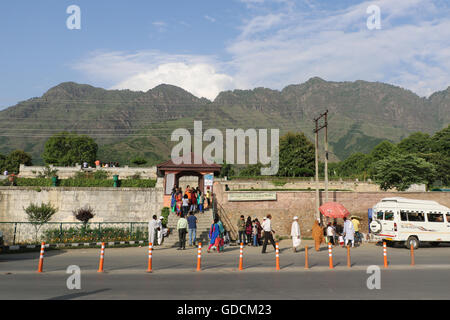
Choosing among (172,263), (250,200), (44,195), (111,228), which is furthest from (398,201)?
(44,195)

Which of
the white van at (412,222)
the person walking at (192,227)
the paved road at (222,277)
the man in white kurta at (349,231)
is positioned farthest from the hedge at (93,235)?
the white van at (412,222)

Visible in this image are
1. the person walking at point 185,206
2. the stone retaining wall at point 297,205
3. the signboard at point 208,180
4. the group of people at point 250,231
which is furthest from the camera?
the signboard at point 208,180

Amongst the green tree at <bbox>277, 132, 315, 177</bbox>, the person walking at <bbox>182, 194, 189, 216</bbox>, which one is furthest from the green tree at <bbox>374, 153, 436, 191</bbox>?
the person walking at <bbox>182, 194, 189, 216</bbox>

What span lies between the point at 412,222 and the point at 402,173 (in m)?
29.0

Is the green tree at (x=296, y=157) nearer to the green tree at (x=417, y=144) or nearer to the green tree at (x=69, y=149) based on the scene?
the green tree at (x=417, y=144)

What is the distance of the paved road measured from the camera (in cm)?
895

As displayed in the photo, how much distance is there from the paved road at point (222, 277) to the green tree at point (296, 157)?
51.6m

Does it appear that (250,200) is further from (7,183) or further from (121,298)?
(7,183)

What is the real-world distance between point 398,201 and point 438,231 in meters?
2.85

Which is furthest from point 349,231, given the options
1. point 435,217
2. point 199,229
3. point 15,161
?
point 15,161

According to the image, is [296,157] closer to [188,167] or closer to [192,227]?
[188,167]

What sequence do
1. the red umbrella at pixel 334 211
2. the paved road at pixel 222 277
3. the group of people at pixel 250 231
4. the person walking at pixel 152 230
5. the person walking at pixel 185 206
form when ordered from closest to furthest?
the paved road at pixel 222 277
the person walking at pixel 152 230
the group of people at pixel 250 231
the person walking at pixel 185 206
the red umbrella at pixel 334 211

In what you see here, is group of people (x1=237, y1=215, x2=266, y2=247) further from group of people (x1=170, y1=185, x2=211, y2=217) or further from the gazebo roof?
the gazebo roof

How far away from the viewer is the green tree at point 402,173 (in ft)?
148
